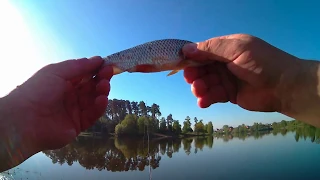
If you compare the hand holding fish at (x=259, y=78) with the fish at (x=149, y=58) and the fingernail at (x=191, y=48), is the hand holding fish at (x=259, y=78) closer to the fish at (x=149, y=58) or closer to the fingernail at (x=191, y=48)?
the fingernail at (x=191, y=48)

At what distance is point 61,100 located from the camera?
321 cm

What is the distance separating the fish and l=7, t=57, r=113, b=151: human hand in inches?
7.1

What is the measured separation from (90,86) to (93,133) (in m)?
78.4

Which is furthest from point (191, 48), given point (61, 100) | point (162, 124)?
point (162, 124)

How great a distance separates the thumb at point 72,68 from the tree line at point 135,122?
61.6 metres

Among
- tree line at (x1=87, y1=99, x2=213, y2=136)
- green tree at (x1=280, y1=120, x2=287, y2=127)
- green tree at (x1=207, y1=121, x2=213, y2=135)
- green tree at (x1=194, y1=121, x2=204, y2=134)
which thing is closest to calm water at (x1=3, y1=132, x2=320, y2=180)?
tree line at (x1=87, y1=99, x2=213, y2=136)

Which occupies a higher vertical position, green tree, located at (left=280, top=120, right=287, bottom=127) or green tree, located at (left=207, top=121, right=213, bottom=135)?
green tree, located at (left=280, top=120, right=287, bottom=127)

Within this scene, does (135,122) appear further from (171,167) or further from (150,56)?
(150,56)

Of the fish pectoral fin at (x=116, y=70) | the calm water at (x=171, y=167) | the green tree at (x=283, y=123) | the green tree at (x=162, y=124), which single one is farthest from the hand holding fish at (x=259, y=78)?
the green tree at (x=283, y=123)

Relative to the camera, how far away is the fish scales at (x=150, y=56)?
3496mm

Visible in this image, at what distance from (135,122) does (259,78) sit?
75011mm

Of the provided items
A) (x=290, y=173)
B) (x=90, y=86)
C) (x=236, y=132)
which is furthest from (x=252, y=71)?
(x=236, y=132)

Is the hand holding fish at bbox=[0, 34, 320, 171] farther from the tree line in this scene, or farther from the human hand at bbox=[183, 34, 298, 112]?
the tree line

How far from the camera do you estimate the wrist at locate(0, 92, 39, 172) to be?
8.04 feet
